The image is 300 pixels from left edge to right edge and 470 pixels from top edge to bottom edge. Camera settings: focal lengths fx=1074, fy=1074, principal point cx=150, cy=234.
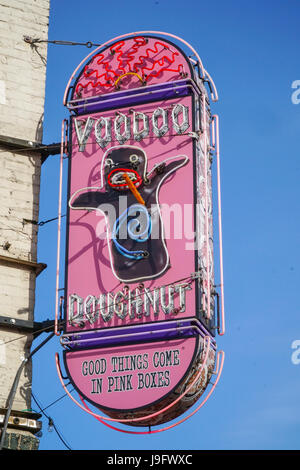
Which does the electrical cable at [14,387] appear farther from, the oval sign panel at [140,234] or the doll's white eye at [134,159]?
the doll's white eye at [134,159]

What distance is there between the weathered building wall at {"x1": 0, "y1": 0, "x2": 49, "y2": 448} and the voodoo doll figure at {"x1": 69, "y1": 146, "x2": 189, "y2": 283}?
1.81m

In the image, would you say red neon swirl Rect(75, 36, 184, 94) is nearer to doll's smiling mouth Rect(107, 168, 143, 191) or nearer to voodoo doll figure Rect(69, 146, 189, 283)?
voodoo doll figure Rect(69, 146, 189, 283)

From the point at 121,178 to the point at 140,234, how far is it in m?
1.28

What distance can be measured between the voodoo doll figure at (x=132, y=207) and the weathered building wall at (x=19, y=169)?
1.81 meters

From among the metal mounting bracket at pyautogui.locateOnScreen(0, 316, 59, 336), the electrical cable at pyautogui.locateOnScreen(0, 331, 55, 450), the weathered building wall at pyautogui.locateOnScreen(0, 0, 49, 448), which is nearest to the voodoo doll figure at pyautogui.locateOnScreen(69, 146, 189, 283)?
the weathered building wall at pyautogui.locateOnScreen(0, 0, 49, 448)

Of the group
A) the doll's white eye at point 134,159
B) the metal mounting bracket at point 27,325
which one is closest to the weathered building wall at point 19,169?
the metal mounting bracket at point 27,325

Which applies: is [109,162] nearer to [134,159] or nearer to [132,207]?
[134,159]

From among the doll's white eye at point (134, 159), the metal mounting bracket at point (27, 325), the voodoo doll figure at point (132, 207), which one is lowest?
the metal mounting bracket at point (27, 325)

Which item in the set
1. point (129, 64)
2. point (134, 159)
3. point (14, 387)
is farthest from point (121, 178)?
point (14, 387)

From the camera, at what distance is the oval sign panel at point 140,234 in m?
19.0

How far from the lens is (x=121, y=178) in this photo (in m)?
20.7

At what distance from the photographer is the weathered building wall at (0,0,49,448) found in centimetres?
2136
